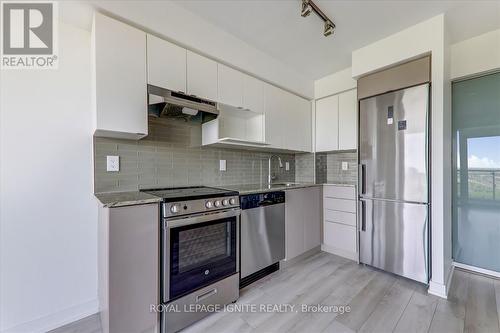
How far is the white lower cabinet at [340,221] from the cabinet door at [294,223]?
0.54 metres

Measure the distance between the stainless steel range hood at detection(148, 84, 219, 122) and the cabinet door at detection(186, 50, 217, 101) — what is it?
19 cm

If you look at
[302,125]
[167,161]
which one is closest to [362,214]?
[302,125]

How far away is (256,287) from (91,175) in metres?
1.83

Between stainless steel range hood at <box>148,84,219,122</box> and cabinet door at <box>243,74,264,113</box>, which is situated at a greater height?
cabinet door at <box>243,74,264,113</box>

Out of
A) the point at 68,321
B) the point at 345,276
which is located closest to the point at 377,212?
the point at 345,276

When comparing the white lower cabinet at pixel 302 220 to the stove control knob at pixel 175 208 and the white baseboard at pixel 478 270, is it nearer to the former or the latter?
the stove control knob at pixel 175 208

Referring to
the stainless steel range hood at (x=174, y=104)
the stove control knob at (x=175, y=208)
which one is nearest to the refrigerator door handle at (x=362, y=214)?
the stainless steel range hood at (x=174, y=104)

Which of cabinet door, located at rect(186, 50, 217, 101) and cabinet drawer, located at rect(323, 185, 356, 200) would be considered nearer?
cabinet door, located at rect(186, 50, 217, 101)

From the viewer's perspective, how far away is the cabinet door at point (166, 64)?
1751 millimetres

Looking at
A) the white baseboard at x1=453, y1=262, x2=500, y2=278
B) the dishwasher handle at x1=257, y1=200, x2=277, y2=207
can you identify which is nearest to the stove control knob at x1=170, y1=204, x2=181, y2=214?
the dishwasher handle at x1=257, y1=200, x2=277, y2=207

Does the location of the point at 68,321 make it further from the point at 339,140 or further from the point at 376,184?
the point at 339,140

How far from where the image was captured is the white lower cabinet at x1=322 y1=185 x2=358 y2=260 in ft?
9.25

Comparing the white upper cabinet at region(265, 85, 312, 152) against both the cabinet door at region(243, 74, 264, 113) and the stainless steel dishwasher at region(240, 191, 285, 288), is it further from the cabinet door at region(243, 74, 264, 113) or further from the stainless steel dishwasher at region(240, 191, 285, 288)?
the stainless steel dishwasher at region(240, 191, 285, 288)

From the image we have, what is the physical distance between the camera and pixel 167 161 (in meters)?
2.18
